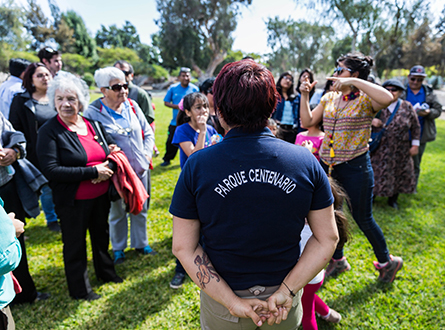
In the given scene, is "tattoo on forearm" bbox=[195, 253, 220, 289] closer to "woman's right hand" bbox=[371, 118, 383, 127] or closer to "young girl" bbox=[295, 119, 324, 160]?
"young girl" bbox=[295, 119, 324, 160]

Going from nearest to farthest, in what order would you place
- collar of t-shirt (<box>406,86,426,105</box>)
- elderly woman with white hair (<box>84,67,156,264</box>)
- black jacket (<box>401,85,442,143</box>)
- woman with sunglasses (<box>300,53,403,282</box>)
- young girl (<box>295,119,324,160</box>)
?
1. woman with sunglasses (<box>300,53,403,282</box>)
2. elderly woman with white hair (<box>84,67,156,264</box>)
3. young girl (<box>295,119,324,160</box>)
4. black jacket (<box>401,85,442,143</box>)
5. collar of t-shirt (<box>406,86,426,105</box>)

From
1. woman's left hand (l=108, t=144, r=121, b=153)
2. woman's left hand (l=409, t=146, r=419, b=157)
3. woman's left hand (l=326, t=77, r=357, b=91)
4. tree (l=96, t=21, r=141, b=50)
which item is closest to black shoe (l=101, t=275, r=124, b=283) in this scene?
woman's left hand (l=108, t=144, r=121, b=153)

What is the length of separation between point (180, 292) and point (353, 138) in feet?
7.63

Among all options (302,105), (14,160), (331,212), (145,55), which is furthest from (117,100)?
(145,55)

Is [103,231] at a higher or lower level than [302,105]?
lower

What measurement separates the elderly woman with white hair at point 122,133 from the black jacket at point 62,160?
55 centimetres

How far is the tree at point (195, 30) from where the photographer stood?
1474 inches

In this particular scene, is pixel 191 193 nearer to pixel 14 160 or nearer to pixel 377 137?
pixel 14 160

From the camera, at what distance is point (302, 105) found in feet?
9.89

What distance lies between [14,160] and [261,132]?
230cm

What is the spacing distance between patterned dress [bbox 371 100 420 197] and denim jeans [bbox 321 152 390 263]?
7.76 feet

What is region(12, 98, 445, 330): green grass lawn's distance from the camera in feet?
8.57

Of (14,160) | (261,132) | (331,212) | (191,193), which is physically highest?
(261,132)

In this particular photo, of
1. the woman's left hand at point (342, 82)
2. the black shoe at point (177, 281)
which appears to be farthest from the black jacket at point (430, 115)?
the black shoe at point (177, 281)
